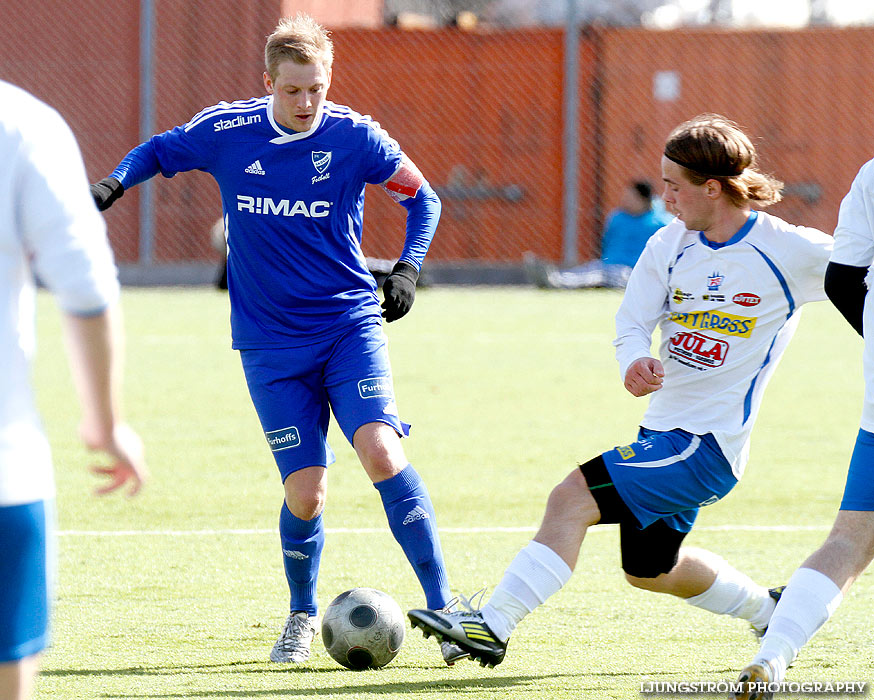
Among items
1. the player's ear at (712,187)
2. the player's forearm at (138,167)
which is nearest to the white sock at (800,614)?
the player's ear at (712,187)

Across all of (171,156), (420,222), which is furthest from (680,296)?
(171,156)

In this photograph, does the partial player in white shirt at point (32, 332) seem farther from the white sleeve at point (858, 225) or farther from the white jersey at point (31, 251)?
the white sleeve at point (858, 225)

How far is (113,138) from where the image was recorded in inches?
750

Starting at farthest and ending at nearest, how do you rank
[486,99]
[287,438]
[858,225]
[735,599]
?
1. [486,99]
2. [287,438]
3. [735,599]
4. [858,225]

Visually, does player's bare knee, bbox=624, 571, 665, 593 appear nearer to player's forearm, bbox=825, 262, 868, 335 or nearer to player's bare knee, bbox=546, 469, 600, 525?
player's bare knee, bbox=546, 469, 600, 525

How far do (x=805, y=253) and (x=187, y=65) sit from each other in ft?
52.3

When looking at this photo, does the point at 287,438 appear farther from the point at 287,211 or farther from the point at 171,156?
the point at 171,156

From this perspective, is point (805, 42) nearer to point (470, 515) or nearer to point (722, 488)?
point (470, 515)

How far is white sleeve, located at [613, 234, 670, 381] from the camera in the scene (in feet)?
13.6

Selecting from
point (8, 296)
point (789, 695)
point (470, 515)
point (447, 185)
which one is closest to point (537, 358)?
point (470, 515)

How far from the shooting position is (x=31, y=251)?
7.82 feet

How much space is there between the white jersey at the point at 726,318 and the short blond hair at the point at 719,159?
109 millimetres

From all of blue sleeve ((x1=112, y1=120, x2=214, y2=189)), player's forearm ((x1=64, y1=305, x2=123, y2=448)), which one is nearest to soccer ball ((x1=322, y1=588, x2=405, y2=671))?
blue sleeve ((x1=112, y1=120, x2=214, y2=189))

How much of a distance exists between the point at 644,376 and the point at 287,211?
136 cm
